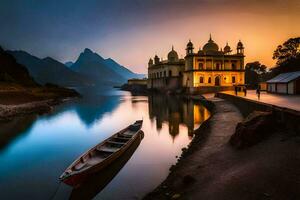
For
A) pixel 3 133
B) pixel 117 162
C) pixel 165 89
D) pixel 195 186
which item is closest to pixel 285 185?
pixel 195 186

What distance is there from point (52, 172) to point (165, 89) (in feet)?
264

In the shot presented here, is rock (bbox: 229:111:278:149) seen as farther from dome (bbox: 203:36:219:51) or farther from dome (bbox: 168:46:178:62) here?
dome (bbox: 168:46:178:62)

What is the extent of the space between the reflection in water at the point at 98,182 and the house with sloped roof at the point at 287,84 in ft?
111

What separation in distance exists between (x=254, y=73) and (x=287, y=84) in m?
51.9

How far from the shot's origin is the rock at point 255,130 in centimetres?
1546

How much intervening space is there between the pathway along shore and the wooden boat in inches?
158

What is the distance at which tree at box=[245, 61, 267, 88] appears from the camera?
86.8 metres

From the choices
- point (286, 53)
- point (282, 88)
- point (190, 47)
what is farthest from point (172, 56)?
point (282, 88)

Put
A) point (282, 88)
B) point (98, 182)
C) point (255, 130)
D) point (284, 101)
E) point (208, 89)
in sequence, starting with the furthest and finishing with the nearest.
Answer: point (208, 89) → point (282, 88) → point (284, 101) → point (255, 130) → point (98, 182)

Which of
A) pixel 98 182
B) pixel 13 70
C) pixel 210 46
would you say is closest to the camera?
pixel 98 182

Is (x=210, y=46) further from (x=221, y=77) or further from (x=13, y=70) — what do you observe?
(x=13, y=70)

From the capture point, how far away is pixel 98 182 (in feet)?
48.2

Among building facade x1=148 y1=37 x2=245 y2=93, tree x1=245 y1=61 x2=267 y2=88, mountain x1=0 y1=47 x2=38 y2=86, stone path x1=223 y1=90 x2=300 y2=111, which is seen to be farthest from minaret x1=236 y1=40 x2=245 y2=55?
mountain x1=0 y1=47 x2=38 y2=86

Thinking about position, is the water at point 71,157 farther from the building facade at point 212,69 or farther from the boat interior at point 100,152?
the building facade at point 212,69
